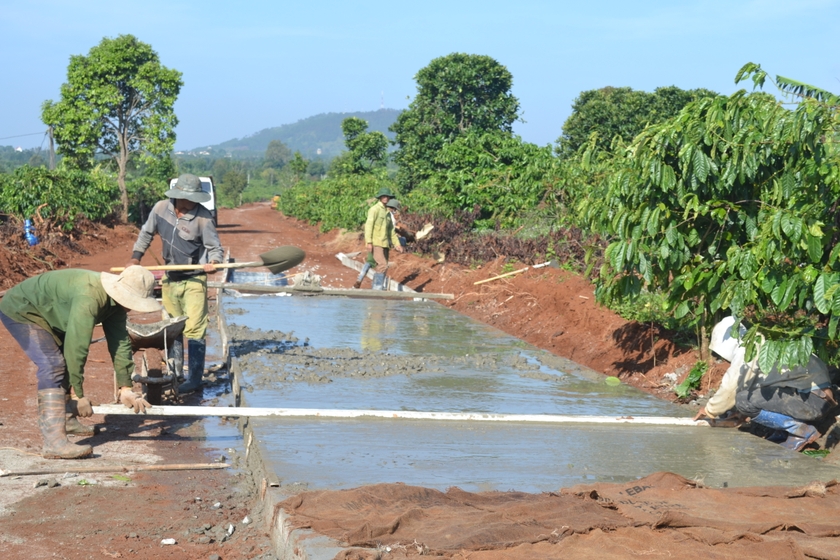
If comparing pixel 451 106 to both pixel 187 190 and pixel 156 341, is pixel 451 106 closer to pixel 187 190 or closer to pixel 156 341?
pixel 187 190

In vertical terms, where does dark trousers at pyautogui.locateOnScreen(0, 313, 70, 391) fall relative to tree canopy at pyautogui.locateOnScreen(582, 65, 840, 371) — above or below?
below

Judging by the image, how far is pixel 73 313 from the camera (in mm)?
5586

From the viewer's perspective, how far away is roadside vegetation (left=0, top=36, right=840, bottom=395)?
6.06 m

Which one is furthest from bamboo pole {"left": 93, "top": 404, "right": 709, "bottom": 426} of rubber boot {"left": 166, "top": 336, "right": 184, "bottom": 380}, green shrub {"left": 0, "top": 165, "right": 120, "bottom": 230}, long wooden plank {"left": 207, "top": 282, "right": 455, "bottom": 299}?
green shrub {"left": 0, "top": 165, "right": 120, "bottom": 230}

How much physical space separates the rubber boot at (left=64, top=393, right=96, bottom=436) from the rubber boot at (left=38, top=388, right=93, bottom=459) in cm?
26

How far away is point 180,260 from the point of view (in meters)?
7.82

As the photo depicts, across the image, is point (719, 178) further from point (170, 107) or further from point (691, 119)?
point (170, 107)

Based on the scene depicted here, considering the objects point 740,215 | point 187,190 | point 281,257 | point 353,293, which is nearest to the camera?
point 740,215

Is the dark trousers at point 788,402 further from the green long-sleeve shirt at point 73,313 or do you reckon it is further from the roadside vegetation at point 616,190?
the green long-sleeve shirt at point 73,313

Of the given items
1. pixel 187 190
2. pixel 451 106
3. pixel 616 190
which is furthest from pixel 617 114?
pixel 187 190

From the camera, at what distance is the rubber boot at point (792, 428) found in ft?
20.8

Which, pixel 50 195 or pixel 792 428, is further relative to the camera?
pixel 50 195

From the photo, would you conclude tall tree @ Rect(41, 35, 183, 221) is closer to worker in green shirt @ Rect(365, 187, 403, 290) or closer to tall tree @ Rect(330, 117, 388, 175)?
tall tree @ Rect(330, 117, 388, 175)

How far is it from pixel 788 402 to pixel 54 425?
16.6ft
